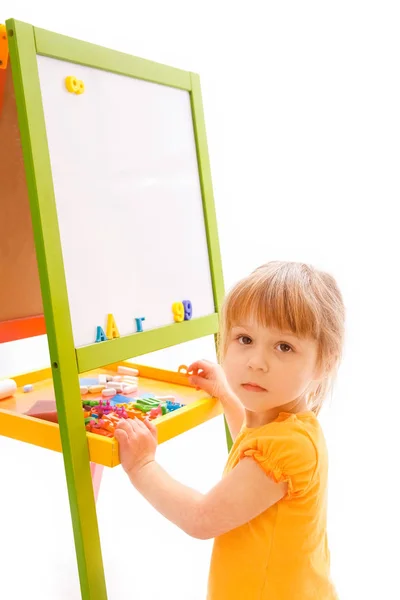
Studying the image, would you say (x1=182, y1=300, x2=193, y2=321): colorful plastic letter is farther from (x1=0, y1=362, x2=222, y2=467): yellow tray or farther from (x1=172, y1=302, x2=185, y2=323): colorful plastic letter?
(x1=0, y1=362, x2=222, y2=467): yellow tray

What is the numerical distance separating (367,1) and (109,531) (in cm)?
152

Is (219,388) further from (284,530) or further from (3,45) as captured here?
(3,45)

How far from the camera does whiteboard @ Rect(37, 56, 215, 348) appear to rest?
106cm

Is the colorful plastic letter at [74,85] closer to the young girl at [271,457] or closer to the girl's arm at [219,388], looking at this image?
the young girl at [271,457]

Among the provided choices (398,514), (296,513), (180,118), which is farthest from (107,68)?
(398,514)

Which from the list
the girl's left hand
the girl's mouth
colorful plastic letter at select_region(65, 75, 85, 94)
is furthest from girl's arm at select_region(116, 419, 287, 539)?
colorful plastic letter at select_region(65, 75, 85, 94)

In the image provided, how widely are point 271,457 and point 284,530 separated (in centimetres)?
12

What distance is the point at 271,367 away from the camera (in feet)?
3.13

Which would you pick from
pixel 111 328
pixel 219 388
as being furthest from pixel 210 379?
pixel 111 328

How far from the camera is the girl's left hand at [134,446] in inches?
40.3

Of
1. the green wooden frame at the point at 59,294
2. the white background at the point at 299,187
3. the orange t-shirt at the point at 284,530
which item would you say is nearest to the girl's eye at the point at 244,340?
the orange t-shirt at the point at 284,530

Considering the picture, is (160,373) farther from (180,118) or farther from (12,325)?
(180,118)

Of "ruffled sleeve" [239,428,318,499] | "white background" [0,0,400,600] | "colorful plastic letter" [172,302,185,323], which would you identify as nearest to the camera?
"ruffled sleeve" [239,428,318,499]

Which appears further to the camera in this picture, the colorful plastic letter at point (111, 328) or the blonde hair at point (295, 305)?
the colorful plastic letter at point (111, 328)
